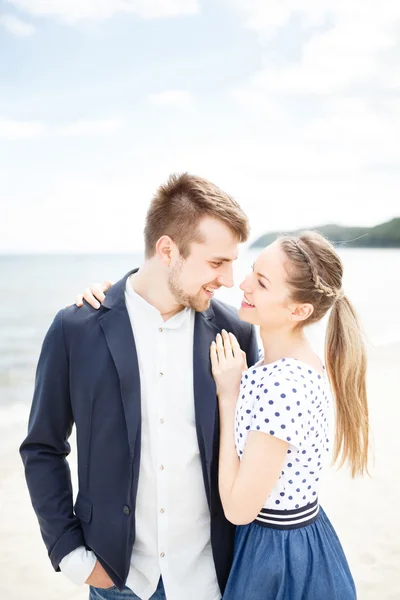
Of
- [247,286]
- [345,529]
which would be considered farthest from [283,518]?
[345,529]

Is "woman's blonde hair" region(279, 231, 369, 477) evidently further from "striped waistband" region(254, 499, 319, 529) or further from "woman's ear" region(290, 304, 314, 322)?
"striped waistband" region(254, 499, 319, 529)

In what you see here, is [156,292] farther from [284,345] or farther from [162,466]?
[162,466]

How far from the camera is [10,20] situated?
136 ft

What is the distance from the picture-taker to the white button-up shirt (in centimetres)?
219

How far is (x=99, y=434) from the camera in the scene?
217 cm

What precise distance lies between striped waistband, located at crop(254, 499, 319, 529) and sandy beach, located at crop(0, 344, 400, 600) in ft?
3.59

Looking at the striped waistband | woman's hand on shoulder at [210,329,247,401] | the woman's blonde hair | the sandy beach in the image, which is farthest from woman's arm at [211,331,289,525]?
the sandy beach

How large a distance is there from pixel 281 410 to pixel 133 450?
0.55m

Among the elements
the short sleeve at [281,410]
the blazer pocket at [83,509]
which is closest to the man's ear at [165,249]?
the short sleeve at [281,410]

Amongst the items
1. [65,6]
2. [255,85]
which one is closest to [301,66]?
[255,85]

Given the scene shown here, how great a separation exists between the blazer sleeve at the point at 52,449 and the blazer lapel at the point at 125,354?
17 centimetres

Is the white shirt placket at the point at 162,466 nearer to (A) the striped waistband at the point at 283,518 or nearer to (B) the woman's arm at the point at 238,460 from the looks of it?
(B) the woman's arm at the point at 238,460

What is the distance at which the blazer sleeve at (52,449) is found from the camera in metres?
2.20

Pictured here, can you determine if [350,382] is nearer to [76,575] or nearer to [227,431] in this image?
[227,431]
